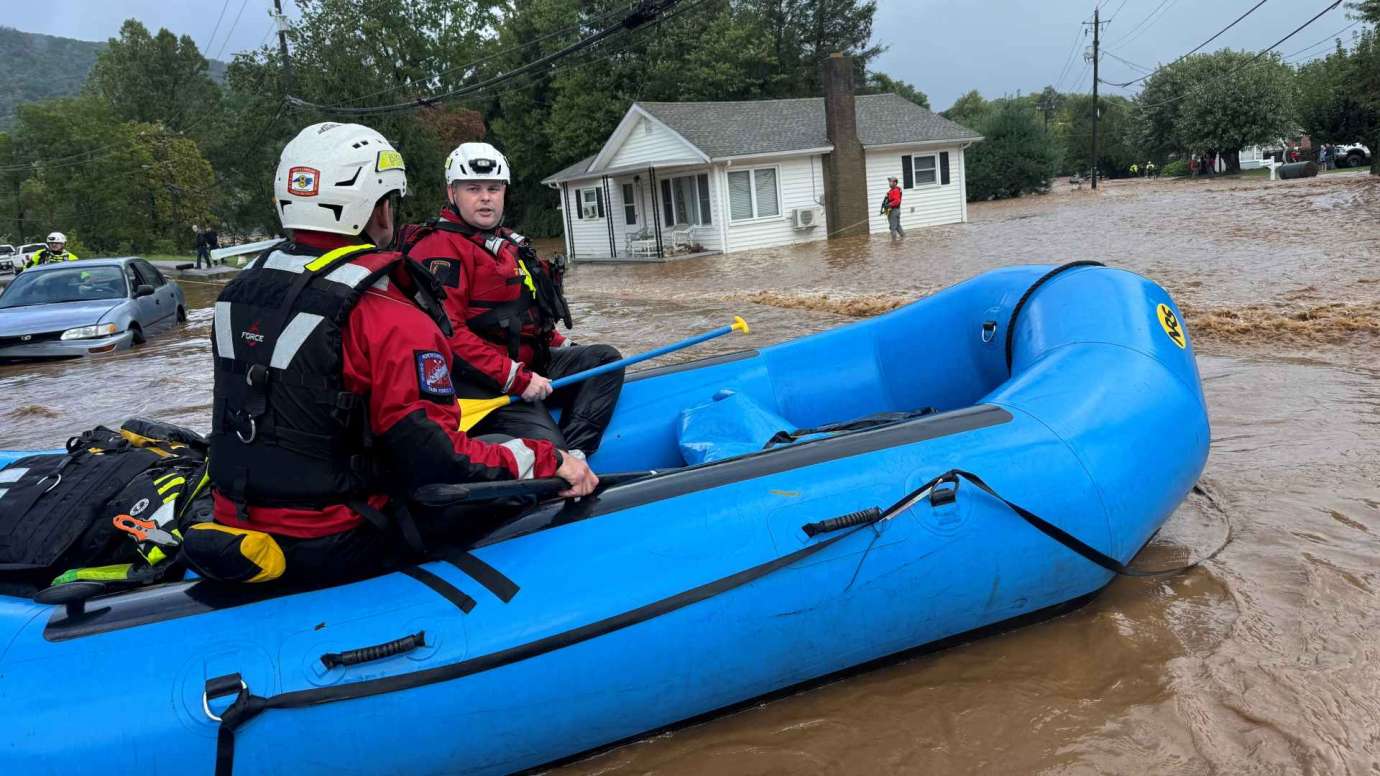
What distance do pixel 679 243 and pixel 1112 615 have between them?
20.4 m

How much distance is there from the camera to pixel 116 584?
2.68 meters

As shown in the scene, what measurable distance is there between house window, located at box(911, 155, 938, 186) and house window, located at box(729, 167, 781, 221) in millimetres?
4536

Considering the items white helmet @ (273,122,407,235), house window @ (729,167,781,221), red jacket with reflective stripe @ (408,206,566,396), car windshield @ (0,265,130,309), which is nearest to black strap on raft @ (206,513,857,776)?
white helmet @ (273,122,407,235)

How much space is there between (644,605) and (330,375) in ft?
3.44

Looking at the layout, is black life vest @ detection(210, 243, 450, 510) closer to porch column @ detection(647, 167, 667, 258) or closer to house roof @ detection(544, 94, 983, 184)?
house roof @ detection(544, 94, 983, 184)

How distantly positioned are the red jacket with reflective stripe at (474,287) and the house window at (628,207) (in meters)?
21.9

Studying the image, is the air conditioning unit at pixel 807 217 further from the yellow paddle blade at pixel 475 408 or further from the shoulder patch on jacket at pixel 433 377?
the shoulder patch on jacket at pixel 433 377

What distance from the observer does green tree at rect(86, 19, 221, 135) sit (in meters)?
58.6

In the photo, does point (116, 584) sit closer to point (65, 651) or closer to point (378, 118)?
point (65, 651)

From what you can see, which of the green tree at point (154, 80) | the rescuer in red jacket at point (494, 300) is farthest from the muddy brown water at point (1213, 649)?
the green tree at point (154, 80)

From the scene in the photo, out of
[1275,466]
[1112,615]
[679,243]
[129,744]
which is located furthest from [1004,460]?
[679,243]

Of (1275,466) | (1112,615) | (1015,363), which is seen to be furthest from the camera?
(1275,466)

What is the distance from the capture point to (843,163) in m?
23.0

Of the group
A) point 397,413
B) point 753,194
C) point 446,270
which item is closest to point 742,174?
point 753,194
